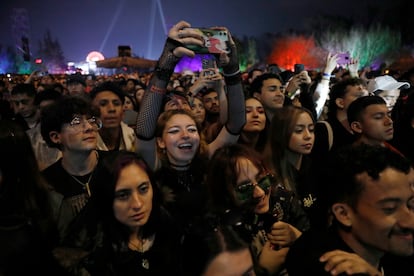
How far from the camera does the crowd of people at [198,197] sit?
1.92 m

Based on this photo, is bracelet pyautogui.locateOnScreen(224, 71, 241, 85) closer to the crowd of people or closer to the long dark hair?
the crowd of people

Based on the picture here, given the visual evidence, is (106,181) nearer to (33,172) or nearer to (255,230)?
(33,172)

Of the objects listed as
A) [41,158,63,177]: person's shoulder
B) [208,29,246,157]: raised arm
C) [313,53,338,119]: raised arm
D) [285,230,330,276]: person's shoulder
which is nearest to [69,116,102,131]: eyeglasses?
[41,158,63,177]: person's shoulder

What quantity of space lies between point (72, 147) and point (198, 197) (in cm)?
107

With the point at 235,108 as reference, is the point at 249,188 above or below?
below

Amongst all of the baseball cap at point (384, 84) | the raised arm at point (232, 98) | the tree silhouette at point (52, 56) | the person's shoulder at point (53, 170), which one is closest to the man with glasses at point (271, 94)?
the baseball cap at point (384, 84)

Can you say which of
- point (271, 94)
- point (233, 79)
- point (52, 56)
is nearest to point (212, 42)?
point (233, 79)

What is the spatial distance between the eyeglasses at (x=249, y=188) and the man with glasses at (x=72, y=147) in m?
1.10

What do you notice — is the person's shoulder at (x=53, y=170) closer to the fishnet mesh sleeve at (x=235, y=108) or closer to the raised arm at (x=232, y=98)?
the raised arm at (x=232, y=98)

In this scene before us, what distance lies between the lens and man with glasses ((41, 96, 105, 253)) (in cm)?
301

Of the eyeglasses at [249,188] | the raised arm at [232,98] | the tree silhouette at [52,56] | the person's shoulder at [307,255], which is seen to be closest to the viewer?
the person's shoulder at [307,255]

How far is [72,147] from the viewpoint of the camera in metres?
3.17

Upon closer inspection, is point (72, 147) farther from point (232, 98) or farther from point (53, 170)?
point (232, 98)

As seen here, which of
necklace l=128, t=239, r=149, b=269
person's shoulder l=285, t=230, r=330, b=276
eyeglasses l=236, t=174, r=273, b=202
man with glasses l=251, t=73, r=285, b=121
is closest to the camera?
person's shoulder l=285, t=230, r=330, b=276
